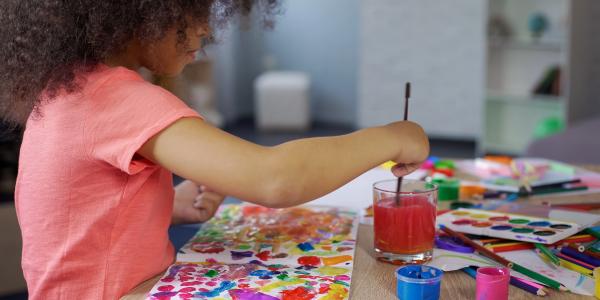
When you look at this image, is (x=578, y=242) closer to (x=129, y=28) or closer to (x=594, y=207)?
(x=594, y=207)

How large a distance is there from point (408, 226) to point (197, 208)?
1.18 ft

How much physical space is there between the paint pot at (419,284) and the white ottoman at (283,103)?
4288 mm

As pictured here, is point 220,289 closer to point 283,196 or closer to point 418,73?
point 283,196

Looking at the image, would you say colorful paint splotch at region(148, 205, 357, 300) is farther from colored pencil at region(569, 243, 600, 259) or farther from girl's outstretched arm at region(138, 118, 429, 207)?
colored pencil at region(569, 243, 600, 259)

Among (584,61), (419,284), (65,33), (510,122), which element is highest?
(65,33)

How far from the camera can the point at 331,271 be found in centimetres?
97

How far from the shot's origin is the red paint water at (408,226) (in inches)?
39.2

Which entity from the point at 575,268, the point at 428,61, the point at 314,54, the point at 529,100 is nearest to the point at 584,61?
the point at 529,100

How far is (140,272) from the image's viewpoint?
3.19ft

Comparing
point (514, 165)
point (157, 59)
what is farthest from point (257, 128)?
point (157, 59)

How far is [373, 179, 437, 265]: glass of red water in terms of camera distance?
995 mm

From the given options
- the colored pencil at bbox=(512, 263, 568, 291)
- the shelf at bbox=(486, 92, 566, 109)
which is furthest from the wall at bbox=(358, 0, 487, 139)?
the colored pencil at bbox=(512, 263, 568, 291)

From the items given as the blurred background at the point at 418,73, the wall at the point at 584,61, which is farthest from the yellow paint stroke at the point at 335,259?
the wall at the point at 584,61

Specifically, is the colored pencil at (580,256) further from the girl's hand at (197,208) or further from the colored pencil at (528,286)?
the girl's hand at (197,208)
